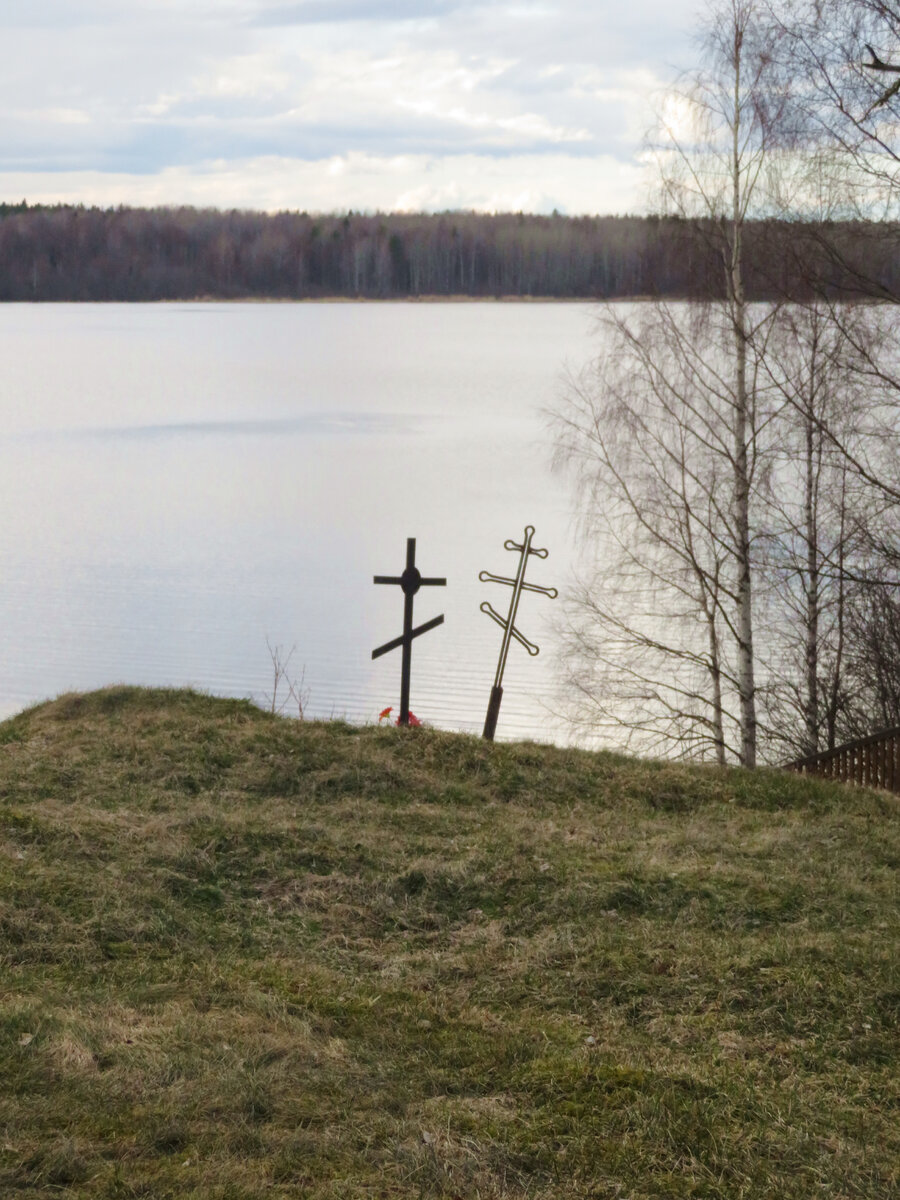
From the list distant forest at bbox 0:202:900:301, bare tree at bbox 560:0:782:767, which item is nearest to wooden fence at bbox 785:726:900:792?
bare tree at bbox 560:0:782:767

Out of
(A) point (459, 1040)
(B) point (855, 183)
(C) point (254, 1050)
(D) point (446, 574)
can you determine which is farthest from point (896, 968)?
(D) point (446, 574)

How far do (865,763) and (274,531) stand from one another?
16616 mm

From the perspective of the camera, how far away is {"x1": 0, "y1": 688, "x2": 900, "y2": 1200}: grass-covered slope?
3.66m

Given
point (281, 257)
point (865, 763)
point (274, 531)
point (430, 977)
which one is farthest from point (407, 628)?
point (281, 257)

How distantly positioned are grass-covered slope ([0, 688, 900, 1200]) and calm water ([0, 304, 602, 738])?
6486mm

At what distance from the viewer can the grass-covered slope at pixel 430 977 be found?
3664mm

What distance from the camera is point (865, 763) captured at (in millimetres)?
10766

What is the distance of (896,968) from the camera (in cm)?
527

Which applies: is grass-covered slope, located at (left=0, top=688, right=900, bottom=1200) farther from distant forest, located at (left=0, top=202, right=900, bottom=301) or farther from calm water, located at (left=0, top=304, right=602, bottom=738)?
distant forest, located at (left=0, top=202, right=900, bottom=301)

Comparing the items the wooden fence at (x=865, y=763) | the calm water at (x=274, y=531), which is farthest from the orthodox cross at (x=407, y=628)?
the calm water at (x=274, y=531)

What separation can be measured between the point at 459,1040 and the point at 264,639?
13.8 metres

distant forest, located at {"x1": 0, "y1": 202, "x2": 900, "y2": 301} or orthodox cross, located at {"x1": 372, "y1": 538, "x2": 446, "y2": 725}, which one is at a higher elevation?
distant forest, located at {"x1": 0, "y1": 202, "x2": 900, "y2": 301}

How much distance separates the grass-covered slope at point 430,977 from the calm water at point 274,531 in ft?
21.3

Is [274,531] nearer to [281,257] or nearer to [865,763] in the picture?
[865,763]
